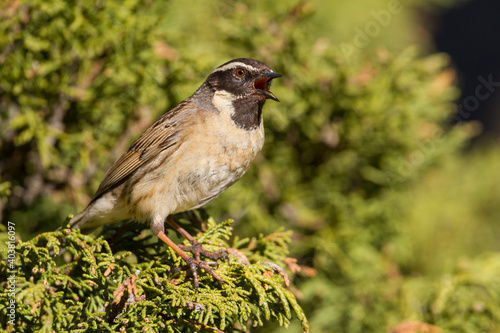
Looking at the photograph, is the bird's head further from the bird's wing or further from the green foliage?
the green foliage

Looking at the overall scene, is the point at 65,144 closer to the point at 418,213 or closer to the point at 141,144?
the point at 141,144

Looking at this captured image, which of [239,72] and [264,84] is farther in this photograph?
[264,84]

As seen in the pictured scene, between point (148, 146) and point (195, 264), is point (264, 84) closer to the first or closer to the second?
point (148, 146)

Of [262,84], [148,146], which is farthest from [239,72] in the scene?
[148,146]

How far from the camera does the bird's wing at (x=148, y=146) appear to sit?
3518mm

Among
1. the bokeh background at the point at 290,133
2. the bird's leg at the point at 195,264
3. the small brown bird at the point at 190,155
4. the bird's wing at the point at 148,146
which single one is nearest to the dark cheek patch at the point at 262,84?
the small brown bird at the point at 190,155

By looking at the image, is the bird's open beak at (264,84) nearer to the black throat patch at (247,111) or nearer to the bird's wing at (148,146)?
the black throat patch at (247,111)

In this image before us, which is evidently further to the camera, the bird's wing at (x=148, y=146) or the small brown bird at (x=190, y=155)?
the bird's wing at (x=148, y=146)

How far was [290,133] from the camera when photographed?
16.4ft

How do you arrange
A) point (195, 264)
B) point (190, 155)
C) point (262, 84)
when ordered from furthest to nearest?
point (262, 84) < point (190, 155) < point (195, 264)

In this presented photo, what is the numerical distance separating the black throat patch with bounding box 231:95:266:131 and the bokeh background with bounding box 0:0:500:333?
0.74 m

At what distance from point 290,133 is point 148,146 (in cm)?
177

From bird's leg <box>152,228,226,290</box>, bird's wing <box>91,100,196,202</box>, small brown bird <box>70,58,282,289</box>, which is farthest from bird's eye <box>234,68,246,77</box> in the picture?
bird's leg <box>152,228,226,290</box>

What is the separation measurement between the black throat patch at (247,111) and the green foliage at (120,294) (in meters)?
1.05
